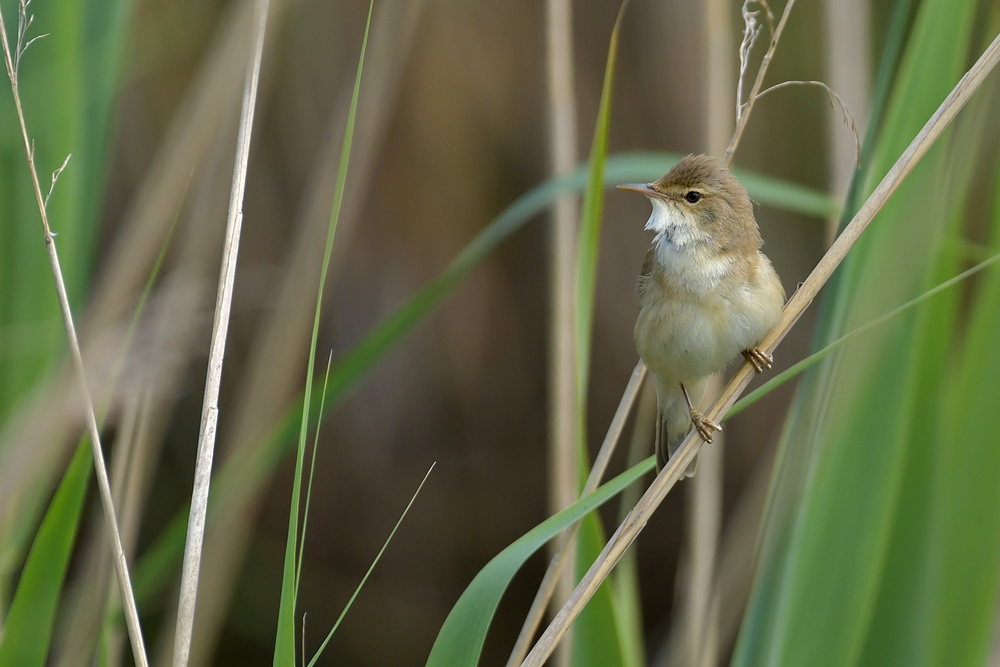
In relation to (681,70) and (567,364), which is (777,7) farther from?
(567,364)

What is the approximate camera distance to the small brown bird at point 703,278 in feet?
5.31

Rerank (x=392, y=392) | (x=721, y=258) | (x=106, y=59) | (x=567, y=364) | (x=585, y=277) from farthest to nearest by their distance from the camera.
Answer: (x=392, y=392), (x=567, y=364), (x=721, y=258), (x=106, y=59), (x=585, y=277)

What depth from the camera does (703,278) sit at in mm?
1656

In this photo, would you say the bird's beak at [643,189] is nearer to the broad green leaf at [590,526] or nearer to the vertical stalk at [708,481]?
the vertical stalk at [708,481]

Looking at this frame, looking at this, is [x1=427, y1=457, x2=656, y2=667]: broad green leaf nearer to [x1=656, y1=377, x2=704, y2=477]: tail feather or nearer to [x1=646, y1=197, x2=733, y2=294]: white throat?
[x1=646, y1=197, x2=733, y2=294]: white throat

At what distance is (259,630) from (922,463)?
2.66 meters

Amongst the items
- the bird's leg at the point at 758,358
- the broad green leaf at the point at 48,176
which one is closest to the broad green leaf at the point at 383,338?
the bird's leg at the point at 758,358

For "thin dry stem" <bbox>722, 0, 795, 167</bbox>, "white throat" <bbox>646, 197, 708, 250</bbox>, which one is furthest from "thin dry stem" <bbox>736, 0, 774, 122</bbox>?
"white throat" <bbox>646, 197, 708, 250</bbox>

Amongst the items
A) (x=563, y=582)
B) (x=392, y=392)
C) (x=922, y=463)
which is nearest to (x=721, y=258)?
(x=922, y=463)

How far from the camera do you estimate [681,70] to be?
8.53 feet

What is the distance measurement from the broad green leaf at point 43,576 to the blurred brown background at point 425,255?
1.02 m

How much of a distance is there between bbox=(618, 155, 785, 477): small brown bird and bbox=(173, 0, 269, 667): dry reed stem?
2.40ft

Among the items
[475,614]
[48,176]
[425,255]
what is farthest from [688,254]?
[425,255]

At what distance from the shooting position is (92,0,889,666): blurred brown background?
2.56 m
